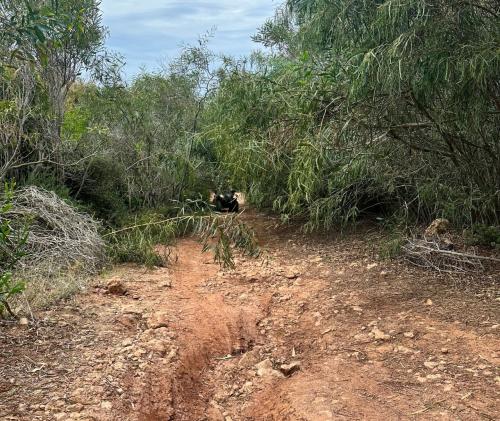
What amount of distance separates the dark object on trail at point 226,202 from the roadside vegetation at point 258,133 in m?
0.44

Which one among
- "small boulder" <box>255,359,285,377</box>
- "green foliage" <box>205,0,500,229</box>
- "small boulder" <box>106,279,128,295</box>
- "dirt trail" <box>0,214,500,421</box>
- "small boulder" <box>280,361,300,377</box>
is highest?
"green foliage" <box>205,0,500,229</box>

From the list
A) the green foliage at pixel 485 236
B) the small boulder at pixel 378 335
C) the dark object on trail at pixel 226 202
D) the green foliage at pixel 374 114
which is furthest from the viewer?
the dark object on trail at pixel 226 202

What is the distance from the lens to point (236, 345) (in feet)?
16.0

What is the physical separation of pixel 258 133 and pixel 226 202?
13.5ft

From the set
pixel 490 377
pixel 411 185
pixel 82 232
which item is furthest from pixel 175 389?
pixel 411 185

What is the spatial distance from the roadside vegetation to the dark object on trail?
44cm

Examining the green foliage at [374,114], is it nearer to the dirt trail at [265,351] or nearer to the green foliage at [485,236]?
the green foliage at [485,236]

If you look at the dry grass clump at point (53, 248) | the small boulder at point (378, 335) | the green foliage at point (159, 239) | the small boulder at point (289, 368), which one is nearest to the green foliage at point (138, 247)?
the green foliage at point (159, 239)

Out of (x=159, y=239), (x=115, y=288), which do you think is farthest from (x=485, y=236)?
(x=115, y=288)

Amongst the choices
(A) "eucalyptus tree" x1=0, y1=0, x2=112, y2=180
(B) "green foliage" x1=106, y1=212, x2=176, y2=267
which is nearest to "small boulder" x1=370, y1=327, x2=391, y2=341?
(B) "green foliage" x1=106, y1=212, x2=176, y2=267

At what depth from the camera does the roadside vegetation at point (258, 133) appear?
4.66 m

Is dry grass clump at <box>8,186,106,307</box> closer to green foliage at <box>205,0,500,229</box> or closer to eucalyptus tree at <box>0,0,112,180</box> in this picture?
eucalyptus tree at <box>0,0,112,180</box>

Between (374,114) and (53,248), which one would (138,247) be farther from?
(374,114)

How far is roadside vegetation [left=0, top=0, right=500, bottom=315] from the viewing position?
183 inches
